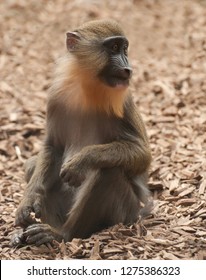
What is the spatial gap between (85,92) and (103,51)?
1.39 feet

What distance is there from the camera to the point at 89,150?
658 centimetres

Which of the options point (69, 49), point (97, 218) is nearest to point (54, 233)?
point (97, 218)

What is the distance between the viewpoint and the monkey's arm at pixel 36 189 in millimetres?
6711

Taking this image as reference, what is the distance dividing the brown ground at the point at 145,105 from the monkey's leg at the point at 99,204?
18cm

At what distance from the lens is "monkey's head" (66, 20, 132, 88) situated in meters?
6.60

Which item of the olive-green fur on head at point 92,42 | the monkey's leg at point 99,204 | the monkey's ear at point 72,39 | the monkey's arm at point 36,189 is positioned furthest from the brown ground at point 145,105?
the monkey's ear at point 72,39

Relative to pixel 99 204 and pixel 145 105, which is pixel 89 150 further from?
pixel 145 105

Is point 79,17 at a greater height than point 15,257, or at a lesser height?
greater

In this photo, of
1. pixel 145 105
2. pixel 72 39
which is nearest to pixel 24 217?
pixel 72 39

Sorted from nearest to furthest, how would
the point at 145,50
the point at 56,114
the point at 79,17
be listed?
the point at 56,114 < the point at 145,50 < the point at 79,17

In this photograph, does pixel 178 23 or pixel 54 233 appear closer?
pixel 54 233

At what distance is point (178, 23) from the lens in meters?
12.7

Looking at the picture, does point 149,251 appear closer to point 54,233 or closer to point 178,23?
A: point 54,233

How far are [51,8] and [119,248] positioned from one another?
7767 millimetres
